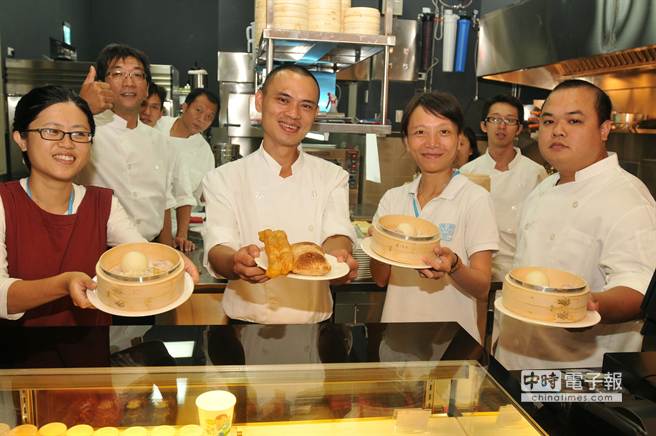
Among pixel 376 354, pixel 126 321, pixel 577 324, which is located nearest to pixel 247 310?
pixel 126 321

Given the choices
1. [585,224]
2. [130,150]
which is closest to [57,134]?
[130,150]

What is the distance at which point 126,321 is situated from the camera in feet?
7.69

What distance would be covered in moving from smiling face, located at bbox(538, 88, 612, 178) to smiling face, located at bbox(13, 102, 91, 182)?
1612mm

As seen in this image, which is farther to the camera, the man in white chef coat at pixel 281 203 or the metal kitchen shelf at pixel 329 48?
the metal kitchen shelf at pixel 329 48

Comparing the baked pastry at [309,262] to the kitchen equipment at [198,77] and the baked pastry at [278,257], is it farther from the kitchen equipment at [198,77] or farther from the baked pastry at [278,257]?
the kitchen equipment at [198,77]

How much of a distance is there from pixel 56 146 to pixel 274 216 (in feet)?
2.61

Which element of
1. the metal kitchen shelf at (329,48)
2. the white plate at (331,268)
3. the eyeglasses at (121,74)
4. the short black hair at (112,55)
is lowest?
the white plate at (331,268)

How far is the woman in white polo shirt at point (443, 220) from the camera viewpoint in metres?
2.02

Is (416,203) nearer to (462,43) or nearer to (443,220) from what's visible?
(443,220)

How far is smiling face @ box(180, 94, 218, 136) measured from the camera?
4410mm

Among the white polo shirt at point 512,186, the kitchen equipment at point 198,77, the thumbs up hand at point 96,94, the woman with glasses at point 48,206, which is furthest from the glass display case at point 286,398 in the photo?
the kitchen equipment at point 198,77

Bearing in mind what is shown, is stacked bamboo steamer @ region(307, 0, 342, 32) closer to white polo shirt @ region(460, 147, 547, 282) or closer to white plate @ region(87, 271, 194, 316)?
white polo shirt @ region(460, 147, 547, 282)

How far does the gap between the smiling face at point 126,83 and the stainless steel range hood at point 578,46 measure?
2.67 m

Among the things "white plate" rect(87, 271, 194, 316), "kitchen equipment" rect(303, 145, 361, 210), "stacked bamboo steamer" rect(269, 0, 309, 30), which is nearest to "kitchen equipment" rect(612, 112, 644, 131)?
"kitchen equipment" rect(303, 145, 361, 210)
